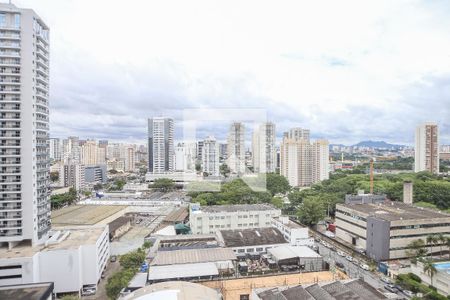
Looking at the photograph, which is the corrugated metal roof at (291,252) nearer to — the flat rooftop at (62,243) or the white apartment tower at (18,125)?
the flat rooftop at (62,243)

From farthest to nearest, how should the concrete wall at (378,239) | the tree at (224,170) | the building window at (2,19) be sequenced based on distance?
the tree at (224,170)
the concrete wall at (378,239)
the building window at (2,19)

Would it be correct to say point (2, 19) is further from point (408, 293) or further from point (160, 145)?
point (160, 145)

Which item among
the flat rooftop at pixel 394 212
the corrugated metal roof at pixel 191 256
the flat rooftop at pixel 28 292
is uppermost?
the flat rooftop at pixel 394 212

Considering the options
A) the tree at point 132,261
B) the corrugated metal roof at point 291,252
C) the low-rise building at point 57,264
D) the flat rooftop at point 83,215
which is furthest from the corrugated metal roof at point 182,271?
the flat rooftop at point 83,215

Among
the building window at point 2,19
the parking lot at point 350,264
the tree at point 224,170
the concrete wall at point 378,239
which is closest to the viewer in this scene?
the building window at point 2,19

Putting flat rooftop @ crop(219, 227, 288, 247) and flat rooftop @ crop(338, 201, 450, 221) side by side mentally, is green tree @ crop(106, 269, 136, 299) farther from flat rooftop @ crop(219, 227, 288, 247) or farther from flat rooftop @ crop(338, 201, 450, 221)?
flat rooftop @ crop(338, 201, 450, 221)

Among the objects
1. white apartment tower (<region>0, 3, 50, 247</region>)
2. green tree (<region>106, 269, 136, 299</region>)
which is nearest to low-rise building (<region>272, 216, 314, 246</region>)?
green tree (<region>106, 269, 136, 299</region>)

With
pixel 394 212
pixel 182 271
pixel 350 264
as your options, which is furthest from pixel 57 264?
pixel 394 212
